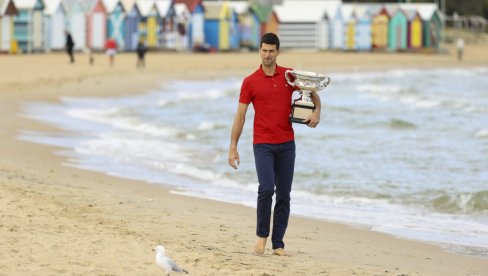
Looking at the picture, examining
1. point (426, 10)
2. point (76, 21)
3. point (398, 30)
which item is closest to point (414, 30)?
point (398, 30)

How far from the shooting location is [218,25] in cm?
5725

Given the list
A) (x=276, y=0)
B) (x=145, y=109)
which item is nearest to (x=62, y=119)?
(x=145, y=109)

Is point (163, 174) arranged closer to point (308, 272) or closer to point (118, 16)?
point (308, 272)

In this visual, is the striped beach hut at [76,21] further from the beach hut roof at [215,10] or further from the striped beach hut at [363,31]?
the striped beach hut at [363,31]

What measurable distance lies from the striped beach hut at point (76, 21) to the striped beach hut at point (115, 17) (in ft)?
5.87

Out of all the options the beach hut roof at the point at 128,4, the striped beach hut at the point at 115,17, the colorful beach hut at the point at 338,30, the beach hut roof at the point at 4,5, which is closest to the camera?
the beach hut roof at the point at 4,5

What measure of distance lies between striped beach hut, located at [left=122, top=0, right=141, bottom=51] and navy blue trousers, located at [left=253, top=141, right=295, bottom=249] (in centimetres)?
4440

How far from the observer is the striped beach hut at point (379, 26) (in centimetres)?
6412

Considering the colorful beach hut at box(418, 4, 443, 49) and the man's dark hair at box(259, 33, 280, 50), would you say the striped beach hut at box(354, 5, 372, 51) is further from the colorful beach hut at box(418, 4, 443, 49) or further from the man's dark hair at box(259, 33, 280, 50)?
the man's dark hair at box(259, 33, 280, 50)

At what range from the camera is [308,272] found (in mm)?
6867

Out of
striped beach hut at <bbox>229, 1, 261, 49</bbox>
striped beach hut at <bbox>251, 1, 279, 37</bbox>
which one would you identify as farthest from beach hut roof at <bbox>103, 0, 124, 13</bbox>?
striped beach hut at <bbox>251, 1, 279, 37</bbox>

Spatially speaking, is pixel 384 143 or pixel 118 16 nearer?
pixel 384 143

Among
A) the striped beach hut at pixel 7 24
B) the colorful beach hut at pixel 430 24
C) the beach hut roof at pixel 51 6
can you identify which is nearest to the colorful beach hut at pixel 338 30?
the colorful beach hut at pixel 430 24

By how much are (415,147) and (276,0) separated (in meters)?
55.8
